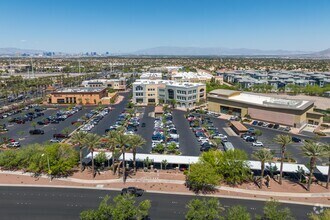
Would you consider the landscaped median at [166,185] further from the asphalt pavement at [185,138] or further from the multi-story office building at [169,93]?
the multi-story office building at [169,93]

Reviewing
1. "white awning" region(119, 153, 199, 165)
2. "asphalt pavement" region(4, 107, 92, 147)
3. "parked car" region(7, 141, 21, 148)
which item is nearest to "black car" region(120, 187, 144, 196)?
"white awning" region(119, 153, 199, 165)

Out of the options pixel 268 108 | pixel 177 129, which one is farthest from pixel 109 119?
pixel 268 108

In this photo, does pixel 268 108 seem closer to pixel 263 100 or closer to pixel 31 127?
pixel 263 100

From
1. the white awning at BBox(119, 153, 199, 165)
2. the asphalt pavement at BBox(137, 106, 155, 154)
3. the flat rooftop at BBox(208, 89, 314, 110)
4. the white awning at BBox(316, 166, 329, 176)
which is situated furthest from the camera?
the flat rooftop at BBox(208, 89, 314, 110)

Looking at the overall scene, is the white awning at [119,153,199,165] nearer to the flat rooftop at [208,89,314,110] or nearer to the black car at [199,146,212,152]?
the black car at [199,146,212,152]

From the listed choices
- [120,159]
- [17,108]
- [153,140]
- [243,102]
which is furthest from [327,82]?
[17,108]

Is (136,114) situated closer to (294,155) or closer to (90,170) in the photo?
(90,170)
